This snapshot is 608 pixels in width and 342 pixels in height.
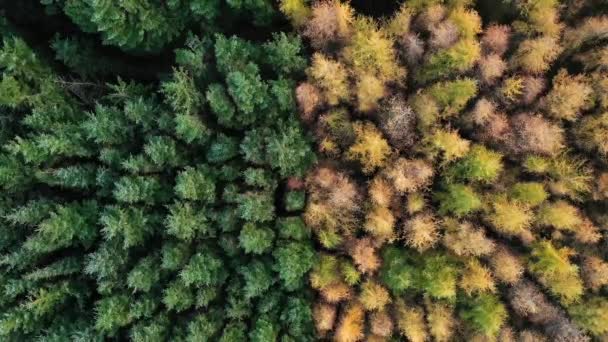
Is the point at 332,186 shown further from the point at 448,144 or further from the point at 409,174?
the point at 448,144

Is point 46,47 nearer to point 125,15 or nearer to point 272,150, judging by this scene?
point 125,15

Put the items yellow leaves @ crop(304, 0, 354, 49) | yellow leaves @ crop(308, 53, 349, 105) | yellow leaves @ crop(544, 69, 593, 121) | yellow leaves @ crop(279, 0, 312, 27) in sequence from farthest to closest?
yellow leaves @ crop(279, 0, 312, 27)
yellow leaves @ crop(304, 0, 354, 49)
yellow leaves @ crop(308, 53, 349, 105)
yellow leaves @ crop(544, 69, 593, 121)

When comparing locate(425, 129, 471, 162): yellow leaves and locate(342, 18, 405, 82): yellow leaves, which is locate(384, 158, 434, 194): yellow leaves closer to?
locate(425, 129, 471, 162): yellow leaves

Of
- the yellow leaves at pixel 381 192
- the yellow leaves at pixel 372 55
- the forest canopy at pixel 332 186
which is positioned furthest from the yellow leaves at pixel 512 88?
the yellow leaves at pixel 381 192

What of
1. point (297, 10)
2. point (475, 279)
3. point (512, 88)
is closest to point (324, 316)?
point (475, 279)

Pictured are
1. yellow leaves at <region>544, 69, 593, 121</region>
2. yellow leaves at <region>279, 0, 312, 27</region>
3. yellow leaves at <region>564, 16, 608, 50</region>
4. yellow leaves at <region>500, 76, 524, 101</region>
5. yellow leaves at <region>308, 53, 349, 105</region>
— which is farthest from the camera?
yellow leaves at <region>279, 0, 312, 27</region>

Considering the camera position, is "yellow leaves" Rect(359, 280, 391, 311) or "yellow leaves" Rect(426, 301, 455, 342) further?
"yellow leaves" Rect(359, 280, 391, 311)

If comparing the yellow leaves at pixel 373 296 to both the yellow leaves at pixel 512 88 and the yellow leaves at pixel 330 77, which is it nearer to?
the yellow leaves at pixel 330 77

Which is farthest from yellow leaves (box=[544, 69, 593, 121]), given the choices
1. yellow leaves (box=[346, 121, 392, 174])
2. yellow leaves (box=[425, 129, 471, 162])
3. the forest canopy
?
yellow leaves (box=[346, 121, 392, 174])
